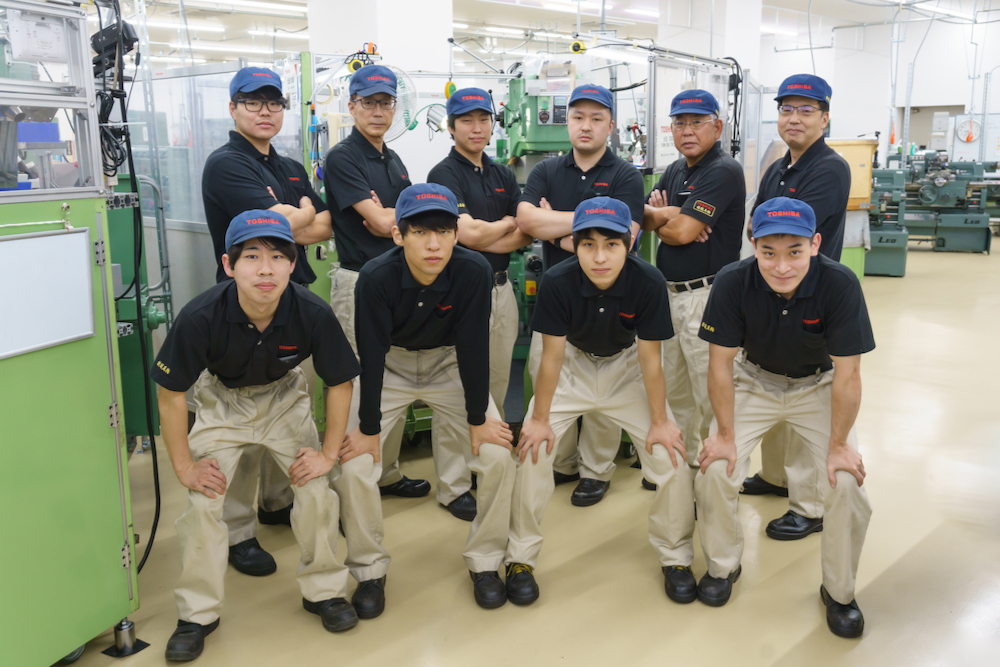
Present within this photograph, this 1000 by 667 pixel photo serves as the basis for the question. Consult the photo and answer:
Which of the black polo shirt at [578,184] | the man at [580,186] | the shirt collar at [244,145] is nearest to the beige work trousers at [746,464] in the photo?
the man at [580,186]

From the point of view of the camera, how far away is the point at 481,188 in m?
3.29

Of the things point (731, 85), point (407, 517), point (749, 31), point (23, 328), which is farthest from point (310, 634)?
point (749, 31)

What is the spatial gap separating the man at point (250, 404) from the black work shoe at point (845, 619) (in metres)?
1.54

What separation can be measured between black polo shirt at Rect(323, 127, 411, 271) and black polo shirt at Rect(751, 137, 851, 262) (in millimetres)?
1631

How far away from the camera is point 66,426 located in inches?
82.4

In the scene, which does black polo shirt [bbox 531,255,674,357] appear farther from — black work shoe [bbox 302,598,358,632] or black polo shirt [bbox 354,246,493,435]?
black work shoe [bbox 302,598,358,632]

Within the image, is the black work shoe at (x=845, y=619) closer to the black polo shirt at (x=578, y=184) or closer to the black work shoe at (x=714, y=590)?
the black work shoe at (x=714, y=590)

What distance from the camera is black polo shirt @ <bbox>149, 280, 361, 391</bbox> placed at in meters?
2.22

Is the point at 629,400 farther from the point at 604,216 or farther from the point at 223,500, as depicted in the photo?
the point at 223,500

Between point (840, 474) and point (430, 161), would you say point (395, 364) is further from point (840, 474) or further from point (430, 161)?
point (430, 161)

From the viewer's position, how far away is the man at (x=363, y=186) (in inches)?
121

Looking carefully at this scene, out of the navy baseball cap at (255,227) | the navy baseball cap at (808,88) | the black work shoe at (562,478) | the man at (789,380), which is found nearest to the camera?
the navy baseball cap at (255,227)

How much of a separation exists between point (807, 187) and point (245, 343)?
2207mm

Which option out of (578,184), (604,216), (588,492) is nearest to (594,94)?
(578,184)
